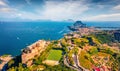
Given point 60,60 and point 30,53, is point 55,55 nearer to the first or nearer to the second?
point 60,60

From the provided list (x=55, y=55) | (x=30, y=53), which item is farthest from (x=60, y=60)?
(x=30, y=53)

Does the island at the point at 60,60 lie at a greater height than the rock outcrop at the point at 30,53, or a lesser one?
lesser

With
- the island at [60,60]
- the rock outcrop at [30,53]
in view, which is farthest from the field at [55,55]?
the rock outcrop at [30,53]

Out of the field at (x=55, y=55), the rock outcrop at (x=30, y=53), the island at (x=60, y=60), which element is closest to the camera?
the island at (x=60, y=60)

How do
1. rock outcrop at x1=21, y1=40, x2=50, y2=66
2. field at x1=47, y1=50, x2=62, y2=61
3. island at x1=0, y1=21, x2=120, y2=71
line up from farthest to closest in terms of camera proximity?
1. field at x1=47, y1=50, x2=62, y2=61
2. rock outcrop at x1=21, y1=40, x2=50, y2=66
3. island at x1=0, y1=21, x2=120, y2=71

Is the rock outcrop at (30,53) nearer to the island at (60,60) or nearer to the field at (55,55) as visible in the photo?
the island at (60,60)

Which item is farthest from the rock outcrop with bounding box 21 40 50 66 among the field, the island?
the field

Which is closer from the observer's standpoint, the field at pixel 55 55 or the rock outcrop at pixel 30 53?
the rock outcrop at pixel 30 53

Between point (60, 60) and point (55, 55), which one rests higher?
point (55, 55)

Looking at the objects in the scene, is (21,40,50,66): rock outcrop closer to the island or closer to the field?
the island
